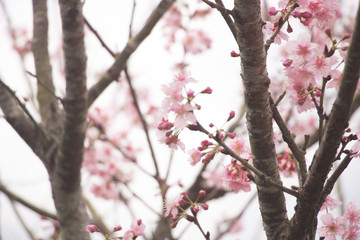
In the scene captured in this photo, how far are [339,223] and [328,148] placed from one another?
20.1 inches

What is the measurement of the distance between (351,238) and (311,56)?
0.77 metres

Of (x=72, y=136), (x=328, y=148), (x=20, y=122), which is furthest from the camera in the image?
(x=20, y=122)

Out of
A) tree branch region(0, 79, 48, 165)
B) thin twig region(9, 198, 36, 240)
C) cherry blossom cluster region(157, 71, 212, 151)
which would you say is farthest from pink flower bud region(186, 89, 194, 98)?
thin twig region(9, 198, 36, 240)

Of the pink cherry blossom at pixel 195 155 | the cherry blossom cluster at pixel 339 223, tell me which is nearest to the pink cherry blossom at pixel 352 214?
the cherry blossom cluster at pixel 339 223

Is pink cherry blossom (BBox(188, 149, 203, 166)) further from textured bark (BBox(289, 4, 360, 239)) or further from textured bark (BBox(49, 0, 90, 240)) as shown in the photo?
textured bark (BBox(49, 0, 90, 240))

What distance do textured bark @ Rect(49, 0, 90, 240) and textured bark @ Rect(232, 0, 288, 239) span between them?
0.92 m

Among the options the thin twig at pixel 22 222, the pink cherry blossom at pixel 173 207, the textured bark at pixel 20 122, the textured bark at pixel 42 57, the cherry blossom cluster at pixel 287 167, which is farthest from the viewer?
the thin twig at pixel 22 222

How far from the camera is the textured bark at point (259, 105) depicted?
1.12 meters

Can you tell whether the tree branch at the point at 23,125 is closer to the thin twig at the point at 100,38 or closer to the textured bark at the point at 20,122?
the textured bark at the point at 20,122

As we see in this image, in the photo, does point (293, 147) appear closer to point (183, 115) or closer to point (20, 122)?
point (183, 115)

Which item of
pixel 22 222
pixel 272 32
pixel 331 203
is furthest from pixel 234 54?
pixel 22 222

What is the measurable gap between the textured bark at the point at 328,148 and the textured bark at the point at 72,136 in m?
1.20

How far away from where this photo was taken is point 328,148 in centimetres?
101

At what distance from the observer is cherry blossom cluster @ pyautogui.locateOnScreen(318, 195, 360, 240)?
1.37m
